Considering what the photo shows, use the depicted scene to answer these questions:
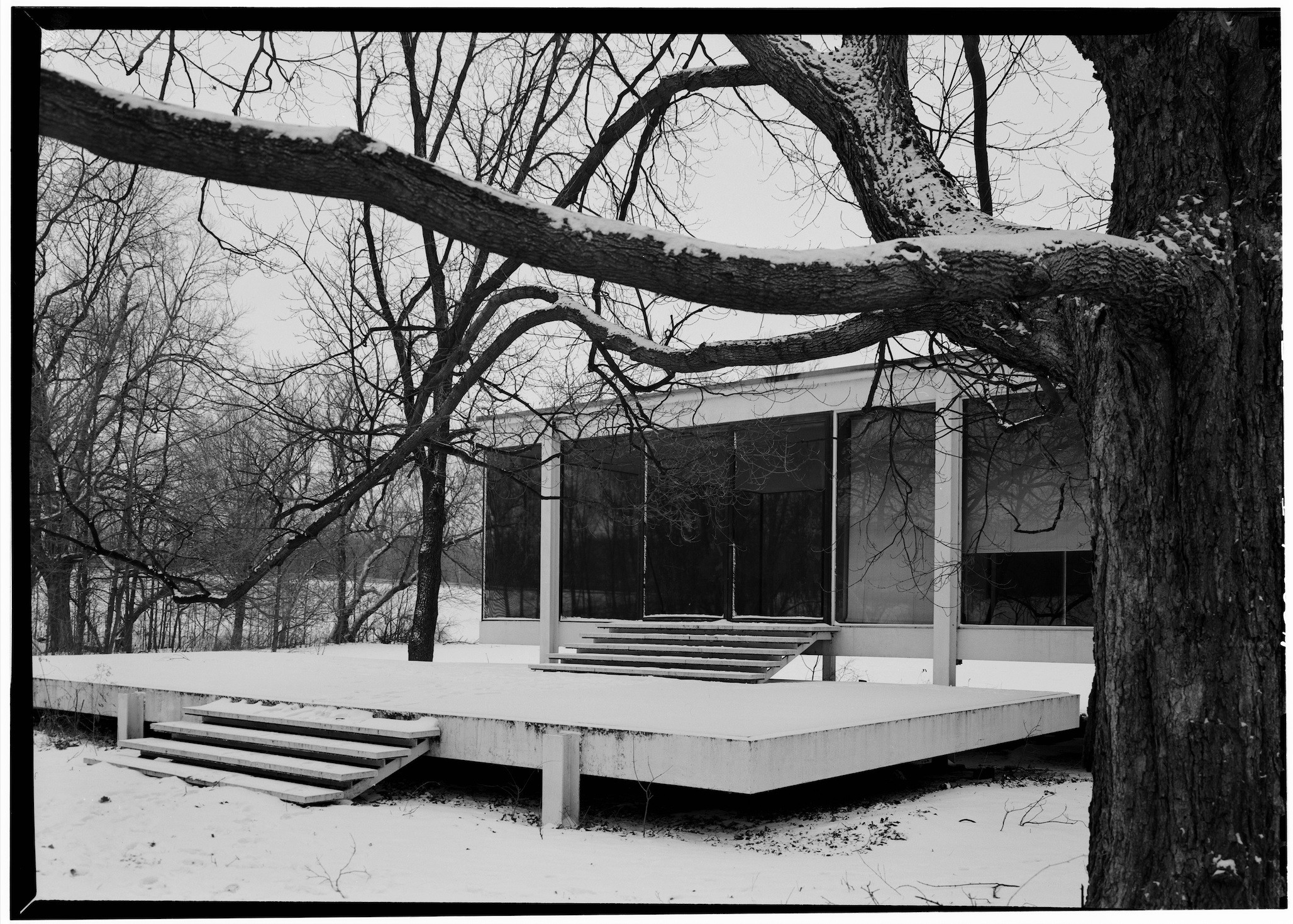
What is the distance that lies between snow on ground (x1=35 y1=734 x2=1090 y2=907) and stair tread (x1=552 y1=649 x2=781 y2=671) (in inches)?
144

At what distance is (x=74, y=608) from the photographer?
10.8m

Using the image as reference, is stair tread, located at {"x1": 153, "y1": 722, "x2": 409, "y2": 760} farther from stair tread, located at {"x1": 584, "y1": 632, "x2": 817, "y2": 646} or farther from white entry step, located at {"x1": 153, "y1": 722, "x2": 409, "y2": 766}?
stair tread, located at {"x1": 584, "y1": 632, "x2": 817, "y2": 646}

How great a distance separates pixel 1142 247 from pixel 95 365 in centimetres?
777

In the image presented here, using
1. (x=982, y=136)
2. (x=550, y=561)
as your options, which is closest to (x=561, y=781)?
(x=982, y=136)

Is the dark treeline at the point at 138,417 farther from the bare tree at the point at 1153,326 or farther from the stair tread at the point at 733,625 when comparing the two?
the bare tree at the point at 1153,326

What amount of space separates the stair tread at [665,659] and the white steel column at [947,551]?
1.59 metres

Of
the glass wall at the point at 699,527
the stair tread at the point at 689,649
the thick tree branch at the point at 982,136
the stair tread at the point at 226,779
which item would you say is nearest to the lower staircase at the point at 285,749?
the stair tread at the point at 226,779

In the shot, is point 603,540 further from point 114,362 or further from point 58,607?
point 114,362

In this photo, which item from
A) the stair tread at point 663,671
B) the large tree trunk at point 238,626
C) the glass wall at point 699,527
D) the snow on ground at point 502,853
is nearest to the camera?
the snow on ground at point 502,853

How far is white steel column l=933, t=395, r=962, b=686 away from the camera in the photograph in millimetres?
10453

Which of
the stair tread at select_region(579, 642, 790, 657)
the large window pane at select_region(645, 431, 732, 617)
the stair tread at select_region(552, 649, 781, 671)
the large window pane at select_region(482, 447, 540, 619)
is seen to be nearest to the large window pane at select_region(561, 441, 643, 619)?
the large window pane at select_region(645, 431, 732, 617)

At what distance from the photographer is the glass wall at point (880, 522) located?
11.0m

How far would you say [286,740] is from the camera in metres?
6.49

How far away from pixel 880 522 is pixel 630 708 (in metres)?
5.51
